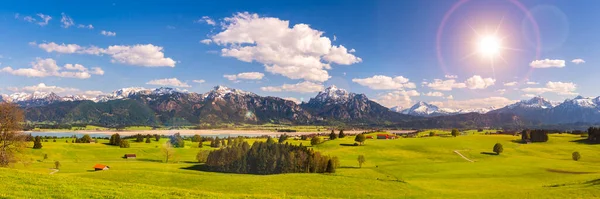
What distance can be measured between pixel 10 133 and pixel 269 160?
6252 centimetres

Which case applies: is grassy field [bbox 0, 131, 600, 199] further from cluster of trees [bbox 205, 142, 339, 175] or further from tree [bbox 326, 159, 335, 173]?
cluster of trees [bbox 205, 142, 339, 175]

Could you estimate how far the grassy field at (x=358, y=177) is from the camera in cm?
3145

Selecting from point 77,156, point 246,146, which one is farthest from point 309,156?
point 77,156

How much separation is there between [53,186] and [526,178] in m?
92.3

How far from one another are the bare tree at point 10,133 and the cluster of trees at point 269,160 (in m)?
54.3

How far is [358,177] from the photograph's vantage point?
234ft

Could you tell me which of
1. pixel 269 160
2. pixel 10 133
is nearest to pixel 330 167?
pixel 269 160

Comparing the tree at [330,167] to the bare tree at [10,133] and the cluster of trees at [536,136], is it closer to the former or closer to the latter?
the bare tree at [10,133]

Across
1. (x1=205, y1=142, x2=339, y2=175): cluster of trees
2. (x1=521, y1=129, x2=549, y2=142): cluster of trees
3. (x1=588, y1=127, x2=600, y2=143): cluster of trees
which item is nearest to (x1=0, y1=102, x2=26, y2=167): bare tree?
(x1=205, y1=142, x2=339, y2=175): cluster of trees

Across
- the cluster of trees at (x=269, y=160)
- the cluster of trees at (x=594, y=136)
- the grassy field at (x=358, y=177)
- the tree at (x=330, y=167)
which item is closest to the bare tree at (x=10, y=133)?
the grassy field at (x=358, y=177)

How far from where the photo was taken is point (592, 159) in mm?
126250

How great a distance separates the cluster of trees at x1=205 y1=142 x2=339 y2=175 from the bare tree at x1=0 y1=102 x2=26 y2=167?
2138 inches

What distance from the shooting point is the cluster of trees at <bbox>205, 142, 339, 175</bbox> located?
100812 mm

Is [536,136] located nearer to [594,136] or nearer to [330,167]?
[594,136]
